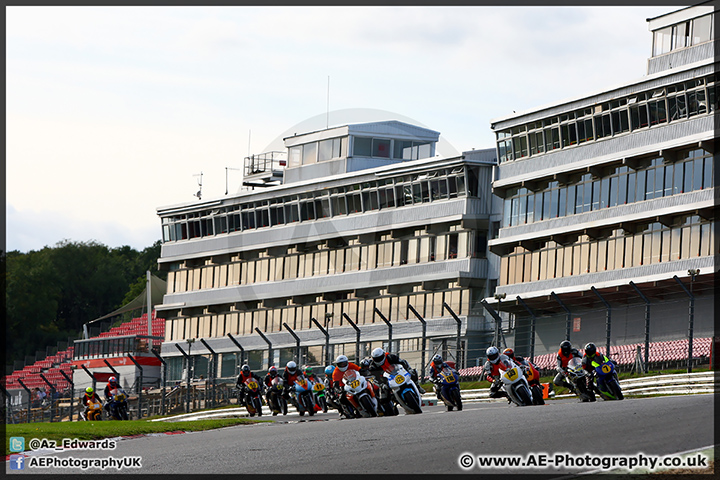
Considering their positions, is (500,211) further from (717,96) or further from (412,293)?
(717,96)

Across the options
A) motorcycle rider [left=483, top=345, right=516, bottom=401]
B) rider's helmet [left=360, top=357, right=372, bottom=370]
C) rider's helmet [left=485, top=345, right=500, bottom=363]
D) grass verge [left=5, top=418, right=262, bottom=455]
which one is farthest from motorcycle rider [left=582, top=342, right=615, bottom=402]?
grass verge [left=5, top=418, right=262, bottom=455]

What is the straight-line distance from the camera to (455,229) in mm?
61094

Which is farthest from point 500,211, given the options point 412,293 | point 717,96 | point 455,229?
point 717,96

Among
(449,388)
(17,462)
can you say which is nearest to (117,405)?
(449,388)

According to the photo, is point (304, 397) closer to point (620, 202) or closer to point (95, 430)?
point (95, 430)

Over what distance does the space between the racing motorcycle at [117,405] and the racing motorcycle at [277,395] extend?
244 inches

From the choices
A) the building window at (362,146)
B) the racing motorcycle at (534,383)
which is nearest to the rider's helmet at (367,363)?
the racing motorcycle at (534,383)

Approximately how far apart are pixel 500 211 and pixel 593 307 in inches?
359

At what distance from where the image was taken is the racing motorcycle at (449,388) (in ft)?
98.6

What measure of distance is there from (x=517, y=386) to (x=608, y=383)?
2.11 metres

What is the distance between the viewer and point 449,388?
30156 mm

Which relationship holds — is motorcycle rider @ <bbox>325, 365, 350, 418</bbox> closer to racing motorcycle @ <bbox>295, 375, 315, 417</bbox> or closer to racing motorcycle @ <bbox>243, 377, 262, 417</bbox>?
racing motorcycle @ <bbox>295, 375, 315, 417</bbox>

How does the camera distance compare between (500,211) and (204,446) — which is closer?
(204,446)

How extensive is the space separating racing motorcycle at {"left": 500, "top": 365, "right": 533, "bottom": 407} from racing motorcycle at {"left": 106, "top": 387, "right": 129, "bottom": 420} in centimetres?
1752
